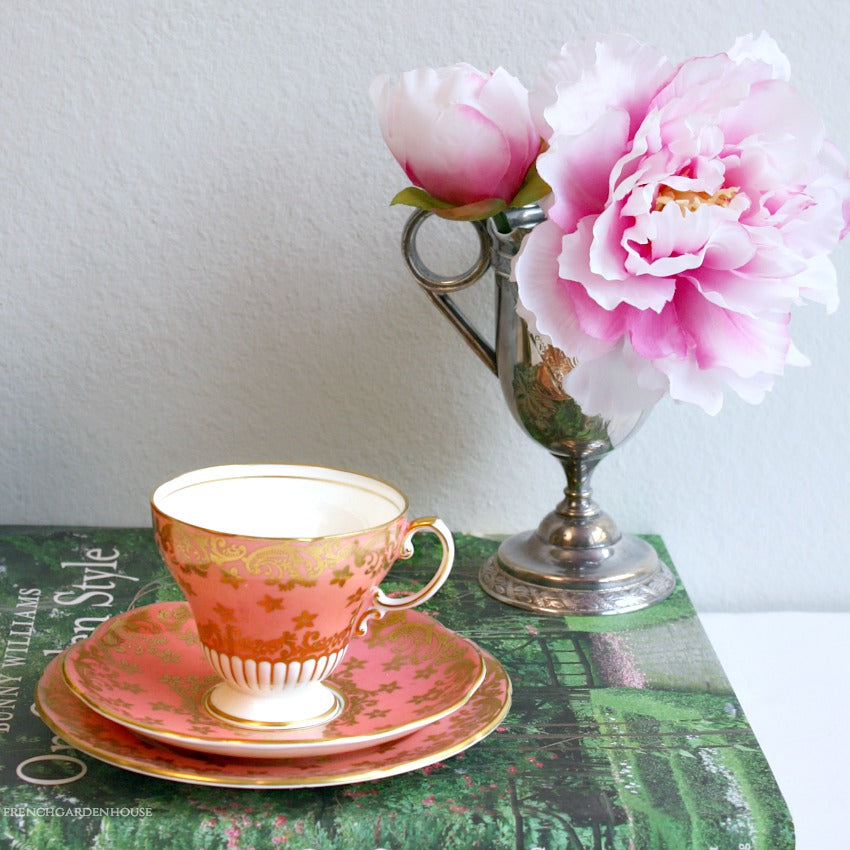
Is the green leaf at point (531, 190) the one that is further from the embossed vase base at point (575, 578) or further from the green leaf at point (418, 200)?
the embossed vase base at point (575, 578)

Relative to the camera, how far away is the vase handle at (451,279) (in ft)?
2.14

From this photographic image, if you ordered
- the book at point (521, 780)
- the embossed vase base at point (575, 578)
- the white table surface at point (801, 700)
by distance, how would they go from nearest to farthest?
the book at point (521, 780) < the white table surface at point (801, 700) < the embossed vase base at point (575, 578)

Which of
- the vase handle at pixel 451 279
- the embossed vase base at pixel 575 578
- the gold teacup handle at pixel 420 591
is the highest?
the vase handle at pixel 451 279

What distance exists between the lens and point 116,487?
803mm

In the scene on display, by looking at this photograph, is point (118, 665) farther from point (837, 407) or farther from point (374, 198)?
point (837, 407)

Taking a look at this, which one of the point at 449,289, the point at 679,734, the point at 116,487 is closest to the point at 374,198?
the point at 449,289

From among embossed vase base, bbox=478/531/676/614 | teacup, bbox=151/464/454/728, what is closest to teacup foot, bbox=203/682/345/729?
teacup, bbox=151/464/454/728

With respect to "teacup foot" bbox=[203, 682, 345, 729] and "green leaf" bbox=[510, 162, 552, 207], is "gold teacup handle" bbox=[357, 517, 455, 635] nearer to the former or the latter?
"teacup foot" bbox=[203, 682, 345, 729]

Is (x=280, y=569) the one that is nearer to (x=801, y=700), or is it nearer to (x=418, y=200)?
(x=418, y=200)

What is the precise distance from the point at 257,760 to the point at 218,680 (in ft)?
0.24

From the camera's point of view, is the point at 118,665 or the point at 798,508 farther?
the point at 798,508

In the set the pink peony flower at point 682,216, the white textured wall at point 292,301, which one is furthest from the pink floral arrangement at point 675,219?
the white textured wall at point 292,301

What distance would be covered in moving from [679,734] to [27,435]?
484mm

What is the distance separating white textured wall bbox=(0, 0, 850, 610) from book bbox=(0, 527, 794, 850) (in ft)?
0.58
